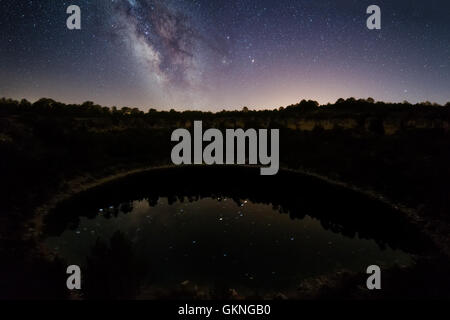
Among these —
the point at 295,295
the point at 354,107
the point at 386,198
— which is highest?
the point at 354,107

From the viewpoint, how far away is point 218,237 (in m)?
14.3

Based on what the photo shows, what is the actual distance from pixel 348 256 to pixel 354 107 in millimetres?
46065

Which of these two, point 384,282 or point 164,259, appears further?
point 164,259

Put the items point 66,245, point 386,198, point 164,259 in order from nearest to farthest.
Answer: point 164,259 → point 66,245 → point 386,198

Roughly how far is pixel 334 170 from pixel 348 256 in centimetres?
1306

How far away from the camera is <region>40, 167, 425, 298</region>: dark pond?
1061 cm

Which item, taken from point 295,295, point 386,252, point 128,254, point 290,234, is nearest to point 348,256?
point 386,252

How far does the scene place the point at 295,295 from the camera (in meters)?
9.68

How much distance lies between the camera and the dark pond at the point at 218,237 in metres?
10.6
